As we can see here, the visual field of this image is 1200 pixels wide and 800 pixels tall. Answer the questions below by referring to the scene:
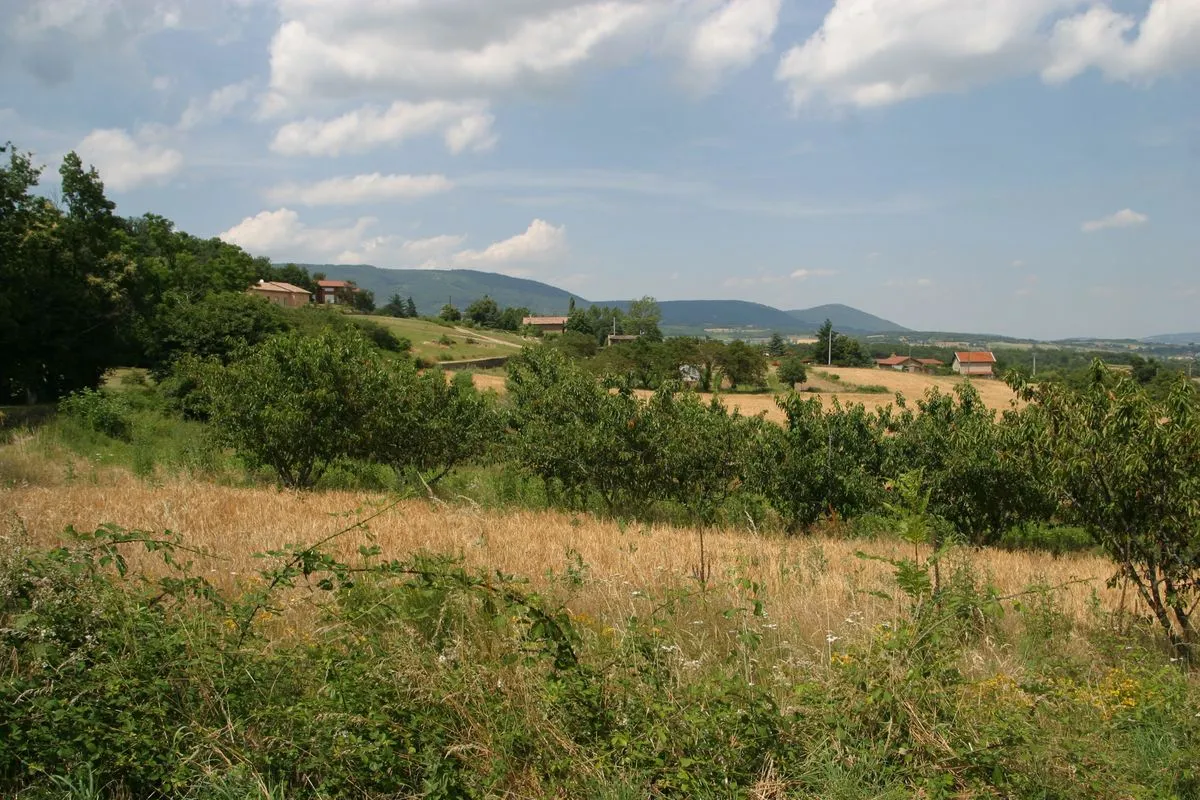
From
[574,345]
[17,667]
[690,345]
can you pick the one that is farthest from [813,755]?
[574,345]

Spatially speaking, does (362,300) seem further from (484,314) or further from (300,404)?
(300,404)

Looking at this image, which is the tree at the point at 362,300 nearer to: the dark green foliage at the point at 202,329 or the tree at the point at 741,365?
the tree at the point at 741,365

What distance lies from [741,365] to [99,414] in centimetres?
6097

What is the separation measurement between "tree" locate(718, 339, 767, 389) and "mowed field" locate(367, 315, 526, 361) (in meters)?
21.4

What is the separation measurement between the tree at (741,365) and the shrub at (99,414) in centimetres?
5724

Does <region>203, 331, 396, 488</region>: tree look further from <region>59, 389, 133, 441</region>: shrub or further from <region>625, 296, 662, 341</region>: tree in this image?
<region>625, 296, 662, 341</region>: tree

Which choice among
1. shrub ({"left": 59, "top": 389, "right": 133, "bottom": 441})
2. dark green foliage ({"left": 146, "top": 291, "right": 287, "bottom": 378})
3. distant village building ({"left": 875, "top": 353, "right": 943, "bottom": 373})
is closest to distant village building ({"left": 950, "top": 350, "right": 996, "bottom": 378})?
distant village building ({"left": 875, "top": 353, "right": 943, "bottom": 373})

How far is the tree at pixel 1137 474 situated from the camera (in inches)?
287

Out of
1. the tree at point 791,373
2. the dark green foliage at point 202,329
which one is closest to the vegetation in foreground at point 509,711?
the dark green foliage at point 202,329

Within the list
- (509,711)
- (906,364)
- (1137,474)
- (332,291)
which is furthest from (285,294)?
(509,711)

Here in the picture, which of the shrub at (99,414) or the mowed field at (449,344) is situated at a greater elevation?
the mowed field at (449,344)

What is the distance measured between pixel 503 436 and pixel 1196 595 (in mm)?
15035

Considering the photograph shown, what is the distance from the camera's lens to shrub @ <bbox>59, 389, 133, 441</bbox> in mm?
27891

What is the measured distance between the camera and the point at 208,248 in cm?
10594
